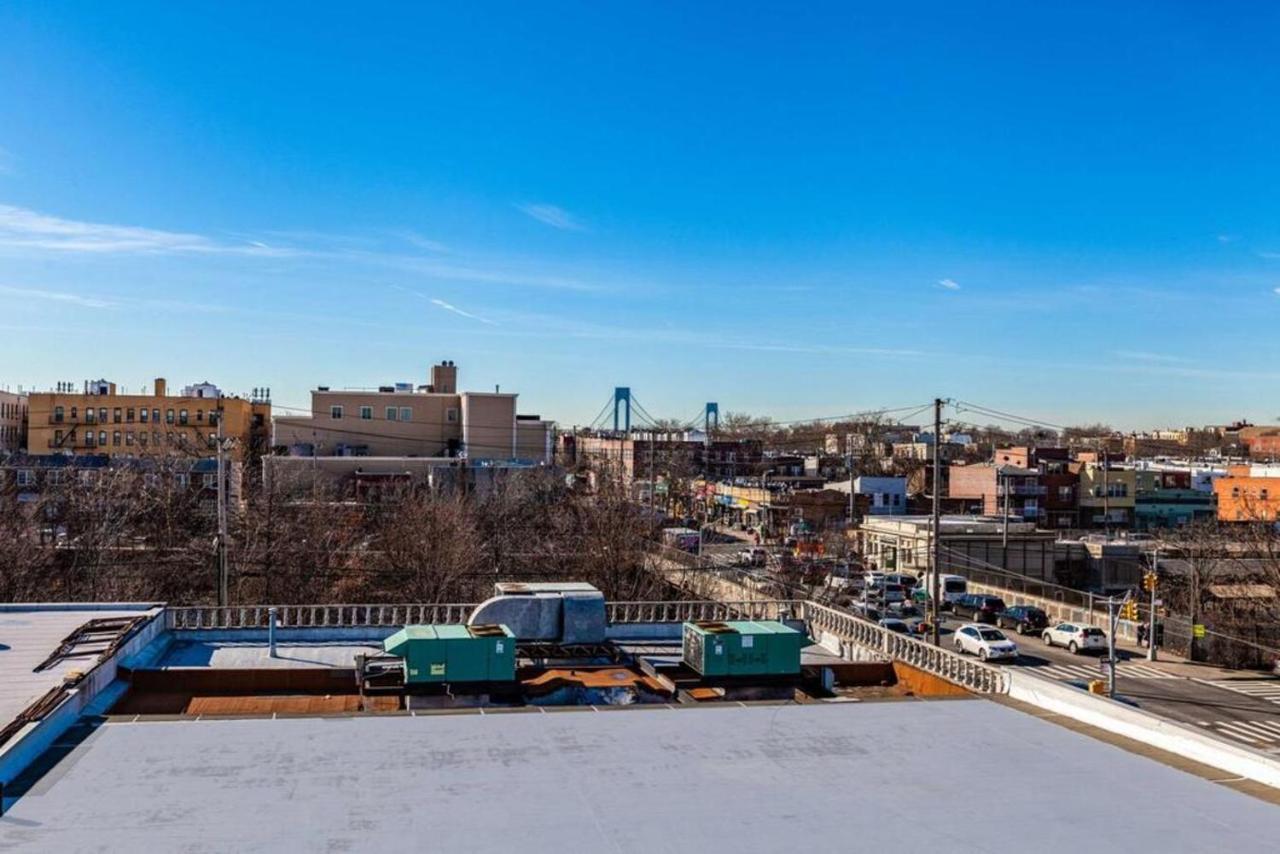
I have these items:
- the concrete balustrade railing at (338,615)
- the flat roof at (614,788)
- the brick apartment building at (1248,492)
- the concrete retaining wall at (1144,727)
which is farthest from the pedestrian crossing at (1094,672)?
the brick apartment building at (1248,492)

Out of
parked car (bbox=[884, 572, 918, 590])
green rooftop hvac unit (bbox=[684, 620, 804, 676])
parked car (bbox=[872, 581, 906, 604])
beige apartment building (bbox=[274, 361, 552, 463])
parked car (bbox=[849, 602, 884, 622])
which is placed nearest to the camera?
green rooftop hvac unit (bbox=[684, 620, 804, 676])

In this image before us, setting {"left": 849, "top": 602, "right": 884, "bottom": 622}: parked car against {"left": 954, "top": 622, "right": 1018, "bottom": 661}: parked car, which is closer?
{"left": 954, "top": 622, "right": 1018, "bottom": 661}: parked car

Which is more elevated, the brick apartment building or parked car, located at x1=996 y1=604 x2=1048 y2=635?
the brick apartment building

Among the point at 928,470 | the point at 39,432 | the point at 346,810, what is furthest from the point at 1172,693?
the point at 39,432

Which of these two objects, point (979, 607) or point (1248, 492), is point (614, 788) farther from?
point (1248, 492)

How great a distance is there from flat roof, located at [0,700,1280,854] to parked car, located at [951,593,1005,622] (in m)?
35.1

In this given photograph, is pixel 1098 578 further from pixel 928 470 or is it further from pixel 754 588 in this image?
pixel 928 470

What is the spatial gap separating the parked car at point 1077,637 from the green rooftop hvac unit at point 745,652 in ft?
88.3

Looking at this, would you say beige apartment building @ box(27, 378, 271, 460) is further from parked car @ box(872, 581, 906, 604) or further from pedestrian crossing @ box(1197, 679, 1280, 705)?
pedestrian crossing @ box(1197, 679, 1280, 705)

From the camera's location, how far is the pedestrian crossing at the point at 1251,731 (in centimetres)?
2742

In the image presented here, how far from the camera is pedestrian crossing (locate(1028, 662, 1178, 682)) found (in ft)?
118

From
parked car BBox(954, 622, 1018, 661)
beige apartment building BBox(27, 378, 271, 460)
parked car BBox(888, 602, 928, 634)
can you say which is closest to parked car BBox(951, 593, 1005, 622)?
parked car BBox(888, 602, 928, 634)

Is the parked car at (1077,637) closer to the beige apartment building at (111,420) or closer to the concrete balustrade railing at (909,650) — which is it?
the concrete balustrade railing at (909,650)

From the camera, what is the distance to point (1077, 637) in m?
40.9
